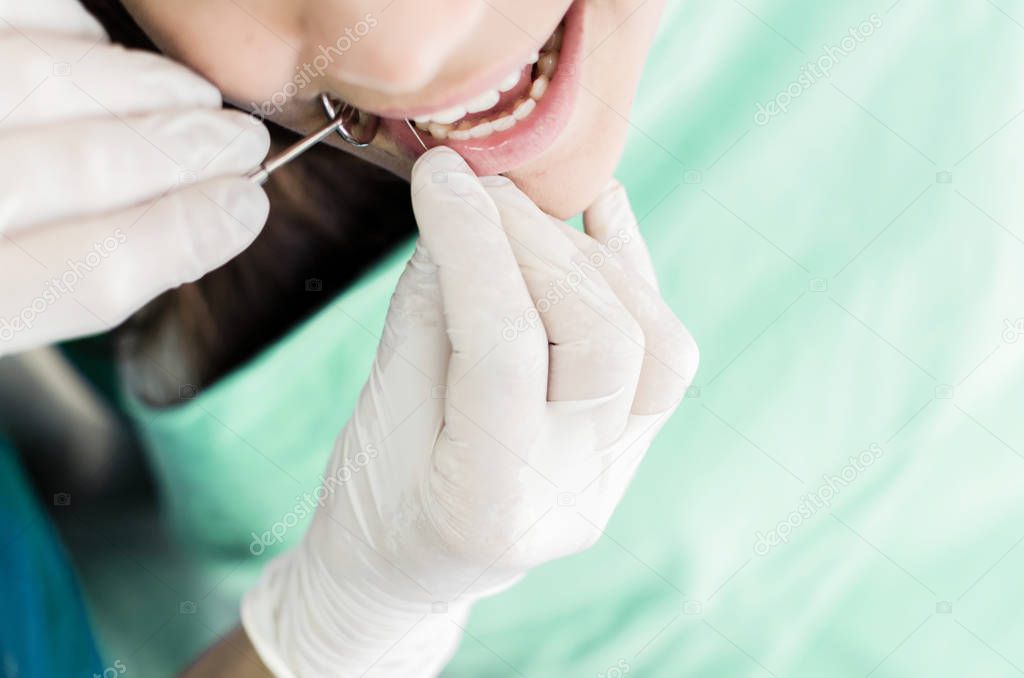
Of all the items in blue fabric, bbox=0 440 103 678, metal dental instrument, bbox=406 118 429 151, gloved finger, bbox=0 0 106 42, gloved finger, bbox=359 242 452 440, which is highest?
metal dental instrument, bbox=406 118 429 151

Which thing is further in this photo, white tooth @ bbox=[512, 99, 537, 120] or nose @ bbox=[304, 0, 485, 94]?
white tooth @ bbox=[512, 99, 537, 120]

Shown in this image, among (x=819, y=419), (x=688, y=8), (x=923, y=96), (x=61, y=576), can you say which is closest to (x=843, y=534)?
(x=819, y=419)

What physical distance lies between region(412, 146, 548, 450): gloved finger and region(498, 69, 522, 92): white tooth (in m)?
0.09

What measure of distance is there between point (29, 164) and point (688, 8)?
73cm

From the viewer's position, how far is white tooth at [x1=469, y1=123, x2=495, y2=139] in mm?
792

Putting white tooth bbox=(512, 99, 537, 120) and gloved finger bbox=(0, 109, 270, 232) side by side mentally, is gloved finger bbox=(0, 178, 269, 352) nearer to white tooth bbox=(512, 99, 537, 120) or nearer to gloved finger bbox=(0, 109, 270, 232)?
gloved finger bbox=(0, 109, 270, 232)

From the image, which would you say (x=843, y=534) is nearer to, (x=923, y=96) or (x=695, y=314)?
(x=695, y=314)

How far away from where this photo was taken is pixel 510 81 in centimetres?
78

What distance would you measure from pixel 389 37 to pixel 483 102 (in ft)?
0.46

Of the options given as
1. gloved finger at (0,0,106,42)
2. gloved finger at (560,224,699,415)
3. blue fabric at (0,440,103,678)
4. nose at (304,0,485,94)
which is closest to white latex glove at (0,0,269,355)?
gloved finger at (0,0,106,42)

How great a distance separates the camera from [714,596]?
3.63 ft

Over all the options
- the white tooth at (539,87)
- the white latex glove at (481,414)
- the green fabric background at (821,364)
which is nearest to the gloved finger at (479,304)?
the white latex glove at (481,414)

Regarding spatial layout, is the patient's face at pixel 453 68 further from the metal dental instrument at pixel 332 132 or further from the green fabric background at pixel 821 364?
the green fabric background at pixel 821 364

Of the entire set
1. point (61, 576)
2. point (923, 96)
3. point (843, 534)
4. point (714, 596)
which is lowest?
point (61, 576)
